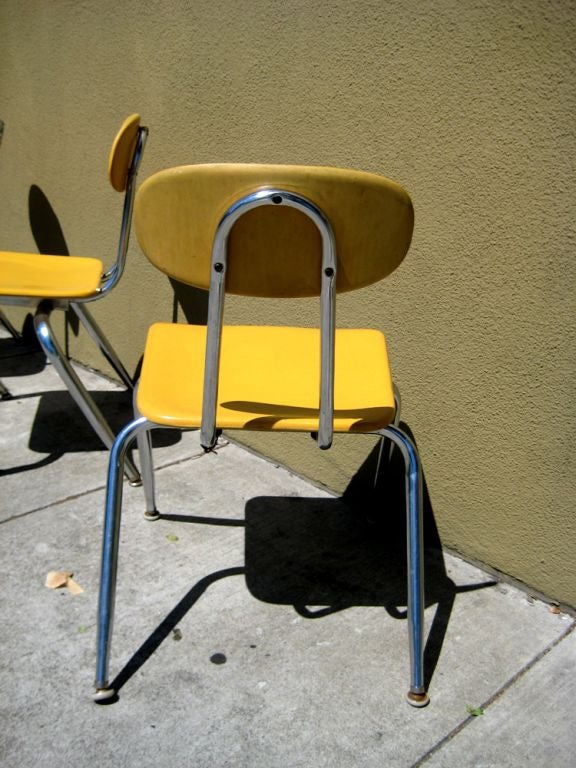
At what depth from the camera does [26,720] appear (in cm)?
145

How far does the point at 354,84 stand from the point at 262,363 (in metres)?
0.79

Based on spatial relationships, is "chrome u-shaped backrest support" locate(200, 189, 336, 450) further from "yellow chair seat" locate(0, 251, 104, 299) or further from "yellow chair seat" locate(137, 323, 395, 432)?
"yellow chair seat" locate(0, 251, 104, 299)

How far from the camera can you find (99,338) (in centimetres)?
264

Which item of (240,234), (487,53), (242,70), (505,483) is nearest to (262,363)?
(240,234)

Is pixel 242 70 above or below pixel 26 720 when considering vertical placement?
above

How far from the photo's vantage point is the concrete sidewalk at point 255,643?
143cm

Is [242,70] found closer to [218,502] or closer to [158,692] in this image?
[218,502]

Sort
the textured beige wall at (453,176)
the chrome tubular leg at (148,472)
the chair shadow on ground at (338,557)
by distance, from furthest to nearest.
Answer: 1. the chrome tubular leg at (148,472)
2. the chair shadow on ground at (338,557)
3. the textured beige wall at (453,176)

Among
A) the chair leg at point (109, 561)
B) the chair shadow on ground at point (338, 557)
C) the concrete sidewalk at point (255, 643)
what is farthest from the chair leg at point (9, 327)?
the chair leg at point (109, 561)

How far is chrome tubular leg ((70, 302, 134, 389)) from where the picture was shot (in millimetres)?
2506

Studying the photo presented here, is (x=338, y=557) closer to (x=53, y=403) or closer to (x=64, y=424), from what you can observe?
(x=64, y=424)

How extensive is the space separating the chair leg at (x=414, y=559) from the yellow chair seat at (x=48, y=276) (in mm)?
1172

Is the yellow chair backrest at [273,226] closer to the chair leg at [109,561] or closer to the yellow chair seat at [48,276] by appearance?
the chair leg at [109,561]

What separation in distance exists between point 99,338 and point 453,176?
1352mm
